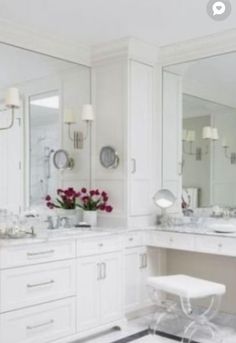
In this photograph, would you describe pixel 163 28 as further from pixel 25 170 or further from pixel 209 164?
pixel 25 170

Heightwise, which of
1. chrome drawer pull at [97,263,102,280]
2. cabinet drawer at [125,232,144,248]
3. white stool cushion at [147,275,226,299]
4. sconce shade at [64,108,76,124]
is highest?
sconce shade at [64,108,76,124]

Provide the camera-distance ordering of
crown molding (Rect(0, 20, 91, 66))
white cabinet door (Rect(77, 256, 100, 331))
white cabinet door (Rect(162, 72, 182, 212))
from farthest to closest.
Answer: white cabinet door (Rect(162, 72, 182, 212)) < crown molding (Rect(0, 20, 91, 66)) < white cabinet door (Rect(77, 256, 100, 331))

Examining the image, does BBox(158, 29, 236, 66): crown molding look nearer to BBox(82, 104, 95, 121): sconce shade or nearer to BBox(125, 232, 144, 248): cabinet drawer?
BBox(82, 104, 95, 121): sconce shade

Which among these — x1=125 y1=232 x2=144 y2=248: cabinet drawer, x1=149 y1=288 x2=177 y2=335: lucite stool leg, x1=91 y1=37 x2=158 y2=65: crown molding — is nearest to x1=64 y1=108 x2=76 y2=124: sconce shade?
x1=91 y1=37 x2=158 y2=65: crown molding

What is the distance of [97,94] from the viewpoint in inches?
170

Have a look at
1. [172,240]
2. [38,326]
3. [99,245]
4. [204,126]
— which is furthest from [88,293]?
[204,126]

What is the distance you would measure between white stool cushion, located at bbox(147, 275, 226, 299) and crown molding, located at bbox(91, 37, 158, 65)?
205 centimetres

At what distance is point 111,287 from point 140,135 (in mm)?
1455

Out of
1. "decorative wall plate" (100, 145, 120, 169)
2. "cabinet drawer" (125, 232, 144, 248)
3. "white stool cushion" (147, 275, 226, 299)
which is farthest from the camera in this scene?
"decorative wall plate" (100, 145, 120, 169)

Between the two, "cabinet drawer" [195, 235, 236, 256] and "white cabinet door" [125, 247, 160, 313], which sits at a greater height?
"cabinet drawer" [195, 235, 236, 256]

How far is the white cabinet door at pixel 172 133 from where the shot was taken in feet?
14.4

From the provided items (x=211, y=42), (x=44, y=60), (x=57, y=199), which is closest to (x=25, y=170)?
(x=57, y=199)

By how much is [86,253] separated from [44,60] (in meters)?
1.81

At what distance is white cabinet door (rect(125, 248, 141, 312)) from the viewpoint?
3.88m
